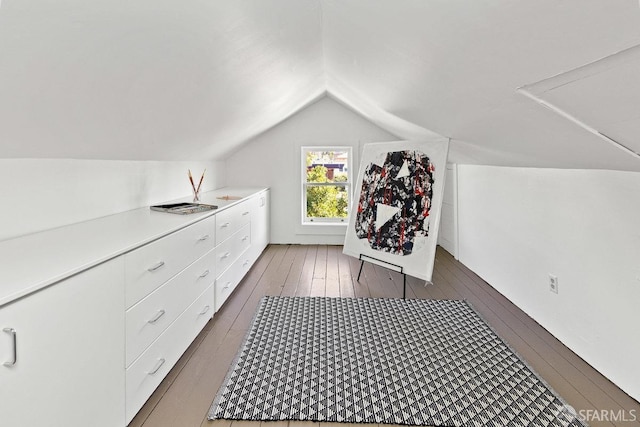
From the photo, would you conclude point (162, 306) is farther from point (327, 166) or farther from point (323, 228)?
point (327, 166)

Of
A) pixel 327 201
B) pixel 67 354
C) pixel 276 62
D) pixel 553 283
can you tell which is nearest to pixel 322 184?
pixel 327 201

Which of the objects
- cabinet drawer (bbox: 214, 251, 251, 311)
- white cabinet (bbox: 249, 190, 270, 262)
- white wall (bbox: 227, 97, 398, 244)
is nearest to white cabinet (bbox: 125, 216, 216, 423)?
cabinet drawer (bbox: 214, 251, 251, 311)

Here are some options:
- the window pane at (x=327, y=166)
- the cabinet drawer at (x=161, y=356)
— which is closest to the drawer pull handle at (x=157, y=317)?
the cabinet drawer at (x=161, y=356)

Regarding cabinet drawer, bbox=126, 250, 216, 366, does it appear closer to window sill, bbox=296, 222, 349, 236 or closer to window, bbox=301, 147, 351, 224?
window sill, bbox=296, 222, 349, 236

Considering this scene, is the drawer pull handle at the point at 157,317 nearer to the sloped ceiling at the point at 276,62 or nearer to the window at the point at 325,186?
the sloped ceiling at the point at 276,62

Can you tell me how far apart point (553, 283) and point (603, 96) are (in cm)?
165

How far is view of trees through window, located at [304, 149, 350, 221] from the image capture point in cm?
513

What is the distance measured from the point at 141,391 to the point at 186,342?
20.7 inches

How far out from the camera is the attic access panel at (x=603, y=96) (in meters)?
1.00

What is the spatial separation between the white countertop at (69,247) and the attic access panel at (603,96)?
1688mm

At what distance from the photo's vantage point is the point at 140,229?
6.08 ft

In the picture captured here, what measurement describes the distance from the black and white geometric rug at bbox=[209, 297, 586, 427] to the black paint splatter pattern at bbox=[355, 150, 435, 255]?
0.73m

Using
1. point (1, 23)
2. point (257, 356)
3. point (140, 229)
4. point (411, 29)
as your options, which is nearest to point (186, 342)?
point (257, 356)

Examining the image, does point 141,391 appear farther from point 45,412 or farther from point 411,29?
point 411,29
